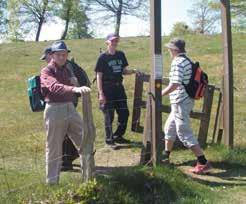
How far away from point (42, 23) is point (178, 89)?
2150 inches

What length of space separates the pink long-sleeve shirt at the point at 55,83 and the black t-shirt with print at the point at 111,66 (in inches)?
94.3

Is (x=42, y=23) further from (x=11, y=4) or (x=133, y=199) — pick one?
(x=133, y=199)

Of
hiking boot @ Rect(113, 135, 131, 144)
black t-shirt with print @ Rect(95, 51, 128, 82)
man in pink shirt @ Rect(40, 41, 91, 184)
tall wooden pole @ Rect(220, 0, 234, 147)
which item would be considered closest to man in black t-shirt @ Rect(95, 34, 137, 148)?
black t-shirt with print @ Rect(95, 51, 128, 82)

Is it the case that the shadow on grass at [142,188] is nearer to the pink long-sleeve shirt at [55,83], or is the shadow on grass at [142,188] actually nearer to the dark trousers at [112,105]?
the pink long-sleeve shirt at [55,83]

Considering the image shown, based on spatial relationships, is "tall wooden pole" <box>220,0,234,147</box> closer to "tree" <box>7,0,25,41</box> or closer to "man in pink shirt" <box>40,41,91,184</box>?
"man in pink shirt" <box>40,41,91,184</box>

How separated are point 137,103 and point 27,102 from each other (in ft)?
18.8

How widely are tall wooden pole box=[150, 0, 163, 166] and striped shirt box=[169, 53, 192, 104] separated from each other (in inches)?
10.8

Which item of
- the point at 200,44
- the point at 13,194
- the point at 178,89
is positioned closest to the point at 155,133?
the point at 178,89

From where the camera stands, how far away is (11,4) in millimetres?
61094

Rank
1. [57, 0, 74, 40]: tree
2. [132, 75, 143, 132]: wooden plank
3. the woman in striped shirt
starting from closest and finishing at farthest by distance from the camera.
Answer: the woman in striped shirt
[132, 75, 143, 132]: wooden plank
[57, 0, 74, 40]: tree

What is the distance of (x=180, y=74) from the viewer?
7863 mm

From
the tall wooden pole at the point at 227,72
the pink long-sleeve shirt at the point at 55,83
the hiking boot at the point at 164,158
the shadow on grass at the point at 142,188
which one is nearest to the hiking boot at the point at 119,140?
the hiking boot at the point at 164,158

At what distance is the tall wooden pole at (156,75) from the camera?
24.7 feet

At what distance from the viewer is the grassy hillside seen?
7.76 m
